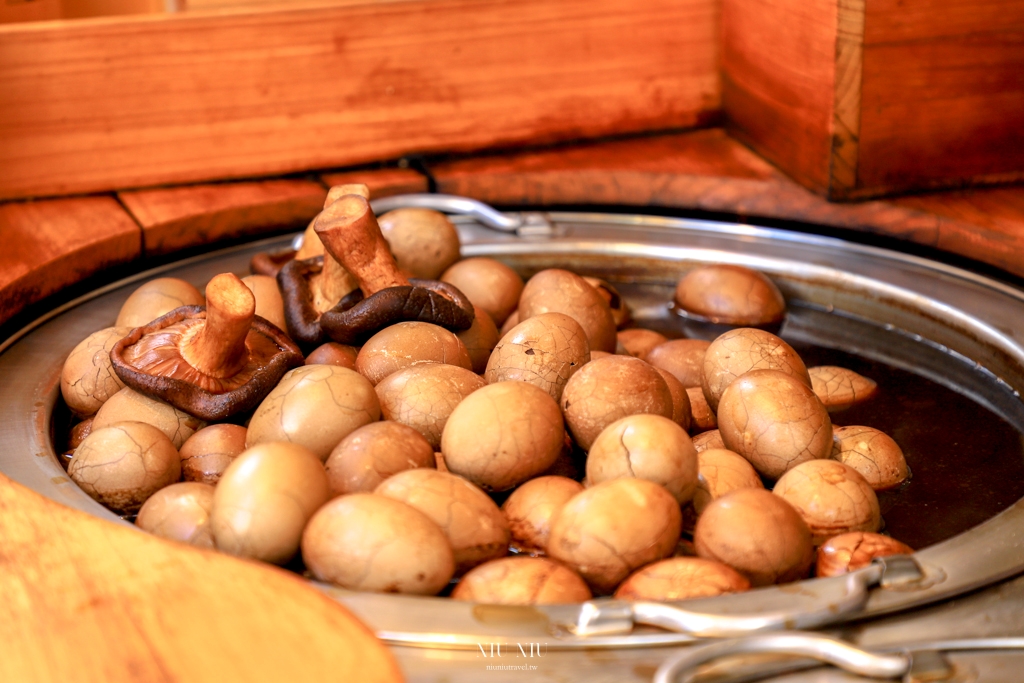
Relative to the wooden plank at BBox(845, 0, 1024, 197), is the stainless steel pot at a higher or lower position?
lower

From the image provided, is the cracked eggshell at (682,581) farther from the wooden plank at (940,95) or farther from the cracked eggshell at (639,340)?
the wooden plank at (940,95)

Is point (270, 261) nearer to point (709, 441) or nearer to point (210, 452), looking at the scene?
point (210, 452)

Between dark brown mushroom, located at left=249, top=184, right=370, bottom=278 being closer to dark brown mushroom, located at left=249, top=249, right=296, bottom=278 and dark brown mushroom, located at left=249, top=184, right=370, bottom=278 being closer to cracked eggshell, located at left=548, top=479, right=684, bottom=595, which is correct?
dark brown mushroom, located at left=249, top=249, right=296, bottom=278

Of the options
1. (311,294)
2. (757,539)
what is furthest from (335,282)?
(757,539)

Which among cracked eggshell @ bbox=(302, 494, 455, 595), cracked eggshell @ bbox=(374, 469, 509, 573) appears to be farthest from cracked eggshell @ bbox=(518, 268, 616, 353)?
cracked eggshell @ bbox=(302, 494, 455, 595)

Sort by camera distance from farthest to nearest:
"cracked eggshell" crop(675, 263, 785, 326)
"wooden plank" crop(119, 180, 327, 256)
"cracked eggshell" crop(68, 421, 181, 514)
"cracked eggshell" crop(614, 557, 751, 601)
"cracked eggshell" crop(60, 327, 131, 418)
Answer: "wooden plank" crop(119, 180, 327, 256)
"cracked eggshell" crop(675, 263, 785, 326)
"cracked eggshell" crop(60, 327, 131, 418)
"cracked eggshell" crop(68, 421, 181, 514)
"cracked eggshell" crop(614, 557, 751, 601)

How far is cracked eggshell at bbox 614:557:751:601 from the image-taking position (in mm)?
962

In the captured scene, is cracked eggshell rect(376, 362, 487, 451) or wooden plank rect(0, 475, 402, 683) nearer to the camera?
wooden plank rect(0, 475, 402, 683)

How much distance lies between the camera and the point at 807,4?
186 centimetres

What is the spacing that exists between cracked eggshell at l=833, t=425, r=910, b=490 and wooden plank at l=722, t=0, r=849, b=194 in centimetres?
71

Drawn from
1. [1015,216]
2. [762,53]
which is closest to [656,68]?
[762,53]

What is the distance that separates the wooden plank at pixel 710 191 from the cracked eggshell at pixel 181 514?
1.07m

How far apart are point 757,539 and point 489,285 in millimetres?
780

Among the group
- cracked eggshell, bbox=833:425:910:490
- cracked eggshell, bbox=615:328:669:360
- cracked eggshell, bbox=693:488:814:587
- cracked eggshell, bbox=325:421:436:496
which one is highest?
cracked eggshell, bbox=325:421:436:496
